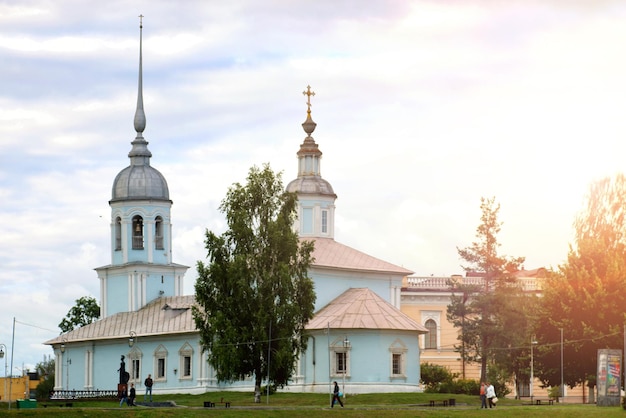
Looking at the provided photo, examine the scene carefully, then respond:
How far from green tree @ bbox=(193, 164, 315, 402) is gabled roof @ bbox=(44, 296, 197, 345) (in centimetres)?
1490

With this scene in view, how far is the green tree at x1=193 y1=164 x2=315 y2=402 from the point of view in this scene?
6312cm

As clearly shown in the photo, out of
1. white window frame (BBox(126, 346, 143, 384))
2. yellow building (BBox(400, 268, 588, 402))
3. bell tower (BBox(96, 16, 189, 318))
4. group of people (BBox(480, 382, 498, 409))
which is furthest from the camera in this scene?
yellow building (BBox(400, 268, 588, 402))

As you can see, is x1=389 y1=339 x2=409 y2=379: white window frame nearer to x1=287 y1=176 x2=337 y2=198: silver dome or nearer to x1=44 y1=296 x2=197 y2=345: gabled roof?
x1=287 y1=176 x2=337 y2=198: silver dome

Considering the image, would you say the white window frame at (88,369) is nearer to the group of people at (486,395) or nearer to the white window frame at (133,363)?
the white window frame at (133,363)

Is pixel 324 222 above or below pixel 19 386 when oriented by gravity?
above

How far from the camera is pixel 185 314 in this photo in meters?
81.2

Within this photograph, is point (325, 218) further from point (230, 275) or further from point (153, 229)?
point (230, 275)

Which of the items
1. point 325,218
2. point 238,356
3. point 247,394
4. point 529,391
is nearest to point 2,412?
point 238,356

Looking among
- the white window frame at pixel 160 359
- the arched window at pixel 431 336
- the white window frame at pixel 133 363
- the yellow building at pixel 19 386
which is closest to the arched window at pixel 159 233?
the white window frame at pixel 133 363

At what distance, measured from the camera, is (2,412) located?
4888 centimetres

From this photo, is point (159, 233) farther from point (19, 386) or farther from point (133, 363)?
point (19, 386)

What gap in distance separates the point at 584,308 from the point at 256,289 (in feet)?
54.4

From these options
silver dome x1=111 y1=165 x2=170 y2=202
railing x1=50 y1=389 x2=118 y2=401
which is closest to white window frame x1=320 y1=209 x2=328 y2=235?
silver dome x1=111 y1=165 x2=170 y2=202

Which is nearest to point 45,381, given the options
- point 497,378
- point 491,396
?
point 497,378
